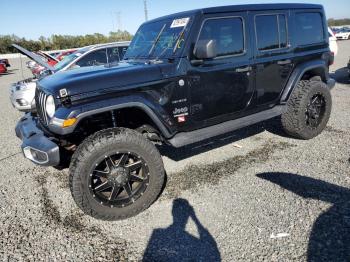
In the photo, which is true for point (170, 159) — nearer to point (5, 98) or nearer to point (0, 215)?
point (0, 215)

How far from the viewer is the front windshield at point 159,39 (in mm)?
3607

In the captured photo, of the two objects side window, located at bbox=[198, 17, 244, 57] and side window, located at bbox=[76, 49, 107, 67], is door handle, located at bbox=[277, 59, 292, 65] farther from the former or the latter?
side window, located at bbox=[76, 49, 107, 67]

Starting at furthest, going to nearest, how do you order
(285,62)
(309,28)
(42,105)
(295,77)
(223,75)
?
(309,28) → (295,77) → (285,62) → (223,75) → (42,105)

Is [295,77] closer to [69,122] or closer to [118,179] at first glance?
[118,179]

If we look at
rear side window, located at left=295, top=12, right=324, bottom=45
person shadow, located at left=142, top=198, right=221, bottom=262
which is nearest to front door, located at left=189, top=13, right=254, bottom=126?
rear side window, located at left=295, top=12, right=324, bottom=45

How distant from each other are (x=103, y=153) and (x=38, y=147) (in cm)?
66

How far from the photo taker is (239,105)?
401cm

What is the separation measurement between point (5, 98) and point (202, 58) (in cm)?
977

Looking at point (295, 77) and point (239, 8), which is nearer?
point (239, 8)

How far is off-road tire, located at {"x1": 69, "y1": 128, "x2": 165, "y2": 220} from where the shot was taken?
289 centimetres

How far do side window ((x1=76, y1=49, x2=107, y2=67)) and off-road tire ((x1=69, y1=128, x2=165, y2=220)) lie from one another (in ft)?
15.6

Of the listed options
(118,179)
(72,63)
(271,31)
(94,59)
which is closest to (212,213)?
(118,179)

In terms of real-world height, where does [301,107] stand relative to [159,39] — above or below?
below

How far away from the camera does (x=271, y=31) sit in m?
4.24
